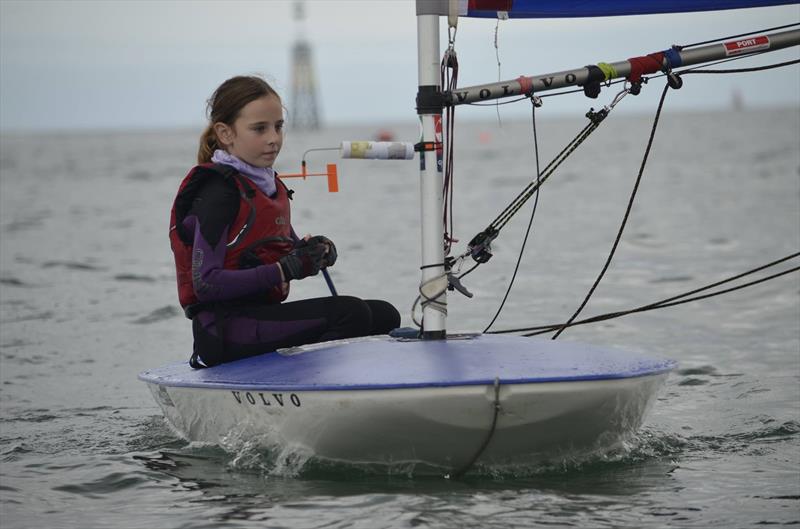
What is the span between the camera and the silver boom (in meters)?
5.31

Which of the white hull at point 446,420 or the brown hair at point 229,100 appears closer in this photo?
the white hull at point 446,420

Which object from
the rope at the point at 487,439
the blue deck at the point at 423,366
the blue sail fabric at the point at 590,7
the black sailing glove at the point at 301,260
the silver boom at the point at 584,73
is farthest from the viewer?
the blue sail fabric at the point at 590,7

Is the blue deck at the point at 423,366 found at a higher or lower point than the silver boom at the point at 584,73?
lower

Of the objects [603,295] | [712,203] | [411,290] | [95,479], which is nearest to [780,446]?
[95,479]

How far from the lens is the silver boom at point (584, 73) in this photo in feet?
17.4

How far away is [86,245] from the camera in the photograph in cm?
1881

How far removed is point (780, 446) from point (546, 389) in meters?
1.89

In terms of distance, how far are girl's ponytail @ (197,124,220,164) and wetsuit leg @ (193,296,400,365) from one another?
69cm

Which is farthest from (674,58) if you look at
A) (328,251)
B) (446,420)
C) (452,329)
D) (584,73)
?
(452,329)

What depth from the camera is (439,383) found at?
457cm

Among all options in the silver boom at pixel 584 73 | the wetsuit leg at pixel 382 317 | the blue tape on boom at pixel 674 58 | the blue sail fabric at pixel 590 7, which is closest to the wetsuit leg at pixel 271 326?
the wetsuit leg at pixel 382 317

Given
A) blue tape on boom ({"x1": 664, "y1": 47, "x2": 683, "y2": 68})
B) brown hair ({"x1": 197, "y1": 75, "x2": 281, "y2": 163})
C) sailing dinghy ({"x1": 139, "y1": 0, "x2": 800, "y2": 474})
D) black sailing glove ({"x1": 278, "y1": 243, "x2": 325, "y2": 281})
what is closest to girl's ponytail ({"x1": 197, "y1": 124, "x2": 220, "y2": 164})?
brown hair ({"x1": 197, "y1": 75, "x2": 281, "y2": 163})

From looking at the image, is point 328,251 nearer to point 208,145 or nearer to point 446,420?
point 208,145

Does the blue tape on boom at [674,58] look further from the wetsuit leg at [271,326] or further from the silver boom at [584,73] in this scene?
the wetsuit leg at [271,326]
